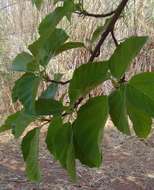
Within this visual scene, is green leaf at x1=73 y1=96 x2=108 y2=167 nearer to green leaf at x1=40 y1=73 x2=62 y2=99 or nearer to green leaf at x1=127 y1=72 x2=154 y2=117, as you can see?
green leaf at x1=127 y1=72 x2=154 y2=117

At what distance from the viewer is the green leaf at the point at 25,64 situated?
0.70m

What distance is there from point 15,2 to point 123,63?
4530mm

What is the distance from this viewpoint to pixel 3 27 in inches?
190

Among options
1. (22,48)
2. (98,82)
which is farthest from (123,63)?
(22,48)

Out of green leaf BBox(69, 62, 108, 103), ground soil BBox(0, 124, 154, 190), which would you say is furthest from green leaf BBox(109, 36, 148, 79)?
ground soil BBox(0, 124, 154, 190)

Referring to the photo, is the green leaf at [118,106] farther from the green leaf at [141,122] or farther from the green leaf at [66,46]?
the green leaf at [66,46]

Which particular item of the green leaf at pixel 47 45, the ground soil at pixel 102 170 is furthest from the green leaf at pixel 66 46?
the ground soil at pixel 102 170

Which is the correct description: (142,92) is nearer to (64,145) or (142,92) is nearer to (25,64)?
(64,145)

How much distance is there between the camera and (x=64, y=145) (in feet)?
1.95

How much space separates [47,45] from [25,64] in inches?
1.8

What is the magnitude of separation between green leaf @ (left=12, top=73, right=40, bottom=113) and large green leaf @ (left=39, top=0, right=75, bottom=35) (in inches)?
4.8

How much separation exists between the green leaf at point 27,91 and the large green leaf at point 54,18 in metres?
0.12

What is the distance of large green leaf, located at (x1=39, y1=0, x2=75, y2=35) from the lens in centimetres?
77

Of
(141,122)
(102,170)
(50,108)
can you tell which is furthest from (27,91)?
(102,170)
